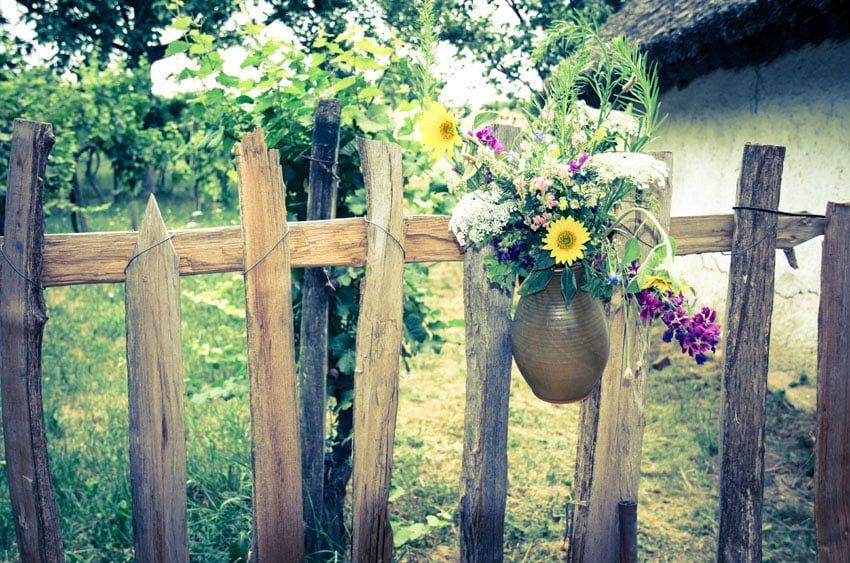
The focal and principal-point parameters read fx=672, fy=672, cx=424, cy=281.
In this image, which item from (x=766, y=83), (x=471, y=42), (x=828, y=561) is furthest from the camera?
(x=471, y=42)

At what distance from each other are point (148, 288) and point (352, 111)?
102 cm

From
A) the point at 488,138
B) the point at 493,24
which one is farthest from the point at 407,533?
the point at 493,24

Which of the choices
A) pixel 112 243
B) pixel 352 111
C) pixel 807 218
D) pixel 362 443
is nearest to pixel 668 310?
pixel 807 218

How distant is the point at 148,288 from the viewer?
1806mm

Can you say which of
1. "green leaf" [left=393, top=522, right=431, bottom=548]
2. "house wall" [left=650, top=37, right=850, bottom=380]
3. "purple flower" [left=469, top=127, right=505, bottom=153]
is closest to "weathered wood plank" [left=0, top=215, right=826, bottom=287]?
"purple flower" [left=469, top=127, right=505, bottom=153]

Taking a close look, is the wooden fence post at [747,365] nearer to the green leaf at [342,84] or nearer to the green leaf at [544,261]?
the green leaf at [544,261]

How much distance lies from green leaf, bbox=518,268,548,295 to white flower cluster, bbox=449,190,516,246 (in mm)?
156

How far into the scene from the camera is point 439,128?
1.74 meters

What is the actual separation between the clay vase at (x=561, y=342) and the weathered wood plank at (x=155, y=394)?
973 millimetres

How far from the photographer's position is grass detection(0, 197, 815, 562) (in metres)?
2.79

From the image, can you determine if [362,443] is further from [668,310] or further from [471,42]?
[471,42]

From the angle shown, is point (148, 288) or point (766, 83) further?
point (766, 83)

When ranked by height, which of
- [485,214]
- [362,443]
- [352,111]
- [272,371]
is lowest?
[362,443]

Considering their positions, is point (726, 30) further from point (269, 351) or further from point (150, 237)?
point (150, 237)
